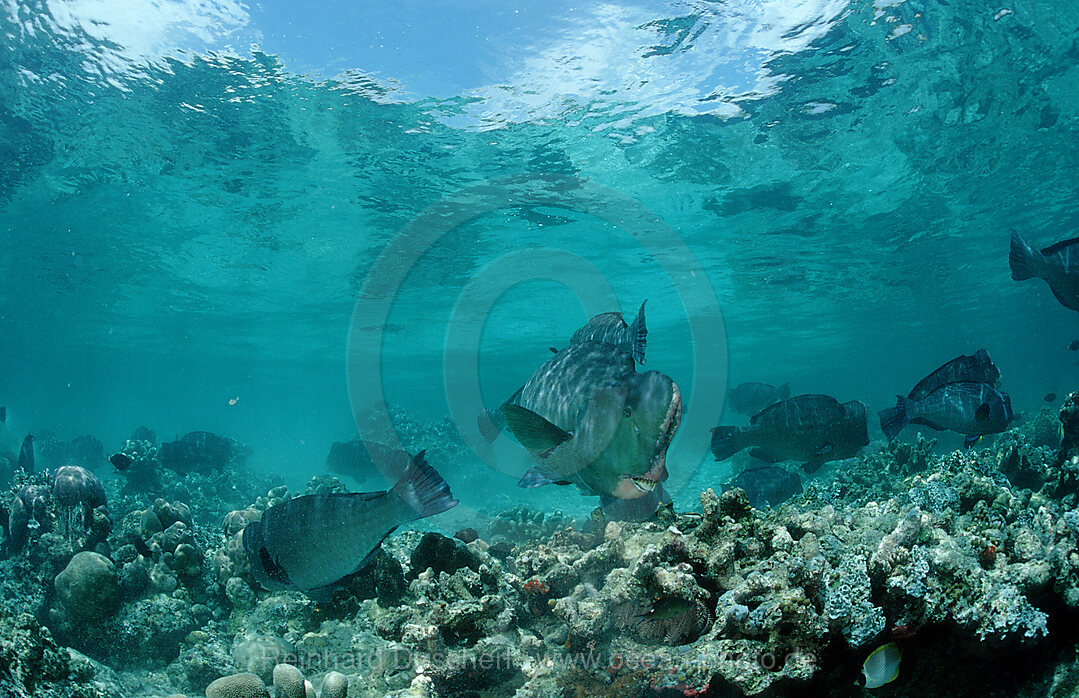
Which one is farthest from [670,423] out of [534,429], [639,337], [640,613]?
[640,613]

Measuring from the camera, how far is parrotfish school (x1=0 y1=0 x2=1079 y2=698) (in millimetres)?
2428

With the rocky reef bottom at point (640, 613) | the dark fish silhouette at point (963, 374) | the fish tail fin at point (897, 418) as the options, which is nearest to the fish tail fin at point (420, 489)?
the rocky reef bottom at point (640, 613)

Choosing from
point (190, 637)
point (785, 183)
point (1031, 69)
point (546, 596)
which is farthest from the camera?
point (785, 183)

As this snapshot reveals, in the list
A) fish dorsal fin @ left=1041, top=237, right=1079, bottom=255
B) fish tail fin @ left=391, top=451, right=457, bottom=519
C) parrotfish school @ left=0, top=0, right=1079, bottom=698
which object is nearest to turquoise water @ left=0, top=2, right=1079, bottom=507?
parrotfish school @ left=0, top=0, right=1079, bottom=698

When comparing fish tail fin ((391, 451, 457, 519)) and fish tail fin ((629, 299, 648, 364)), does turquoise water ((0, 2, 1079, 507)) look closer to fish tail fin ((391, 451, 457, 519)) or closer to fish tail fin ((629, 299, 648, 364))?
fish tail fin ((629, 299, 648, 364))

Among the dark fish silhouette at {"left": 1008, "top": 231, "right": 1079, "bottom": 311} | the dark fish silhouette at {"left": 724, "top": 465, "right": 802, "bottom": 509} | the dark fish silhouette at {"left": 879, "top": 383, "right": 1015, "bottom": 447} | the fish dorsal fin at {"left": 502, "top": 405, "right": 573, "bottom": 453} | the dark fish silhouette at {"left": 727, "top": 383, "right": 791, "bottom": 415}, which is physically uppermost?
the dark fish silhouette at {"left": 727, "top": 383, "right": 791, "bottom": 415}

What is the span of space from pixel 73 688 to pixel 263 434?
532 feet

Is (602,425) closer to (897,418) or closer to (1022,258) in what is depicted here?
(897,418)

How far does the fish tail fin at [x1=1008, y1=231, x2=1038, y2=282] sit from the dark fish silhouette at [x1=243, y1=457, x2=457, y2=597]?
16.8 ft

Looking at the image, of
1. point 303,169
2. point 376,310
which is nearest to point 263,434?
point 376,310

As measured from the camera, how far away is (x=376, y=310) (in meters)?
30.4

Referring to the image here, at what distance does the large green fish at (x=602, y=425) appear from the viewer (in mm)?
2109

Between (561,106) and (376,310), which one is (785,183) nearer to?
(561,106)

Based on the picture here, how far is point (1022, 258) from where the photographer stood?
4.71 meters
